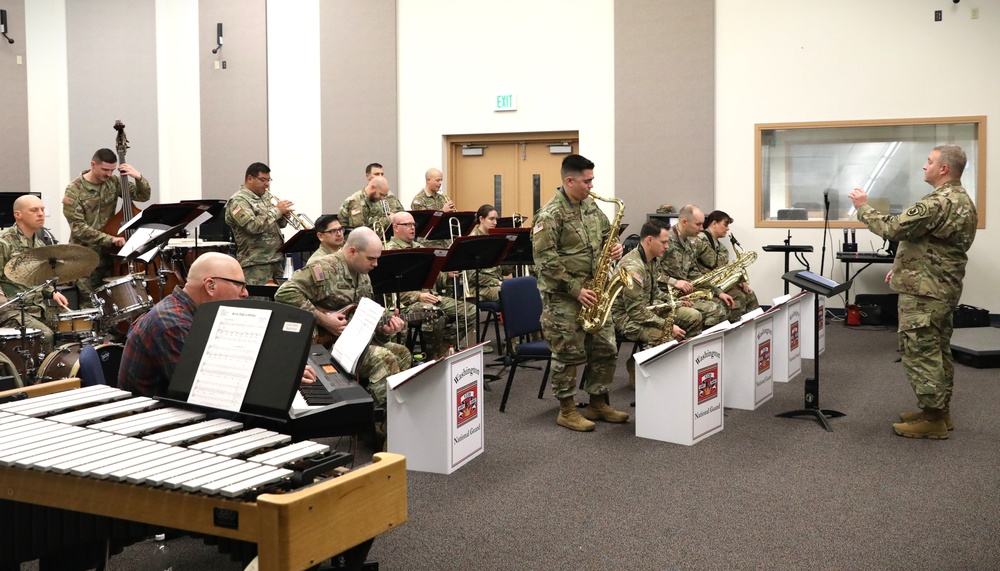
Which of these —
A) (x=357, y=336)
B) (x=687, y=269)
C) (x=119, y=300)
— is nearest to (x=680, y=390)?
(x=357, y=336)

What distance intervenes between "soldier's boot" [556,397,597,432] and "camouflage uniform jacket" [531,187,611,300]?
768mm

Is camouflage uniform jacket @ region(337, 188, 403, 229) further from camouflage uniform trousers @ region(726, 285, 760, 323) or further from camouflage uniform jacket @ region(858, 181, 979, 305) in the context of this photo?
camouflage uniform jacket @ region(858, 181, 979, 305)

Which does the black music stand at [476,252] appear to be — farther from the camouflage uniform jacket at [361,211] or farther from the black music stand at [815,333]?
the camouflage uniform jacket at [361,211]

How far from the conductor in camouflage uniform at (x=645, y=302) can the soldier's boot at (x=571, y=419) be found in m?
0.97

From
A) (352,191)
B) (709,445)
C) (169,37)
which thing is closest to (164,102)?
(169,37)

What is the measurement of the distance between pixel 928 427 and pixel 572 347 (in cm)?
235

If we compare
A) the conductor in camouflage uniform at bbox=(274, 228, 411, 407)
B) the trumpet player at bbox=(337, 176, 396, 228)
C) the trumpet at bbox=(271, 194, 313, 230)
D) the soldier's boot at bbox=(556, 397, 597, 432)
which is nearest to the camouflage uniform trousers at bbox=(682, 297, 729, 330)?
the soldier's boot at bbox=(556, 397, 597, 432)

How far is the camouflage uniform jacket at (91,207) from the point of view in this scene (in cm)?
801

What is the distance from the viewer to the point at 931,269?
5.49m

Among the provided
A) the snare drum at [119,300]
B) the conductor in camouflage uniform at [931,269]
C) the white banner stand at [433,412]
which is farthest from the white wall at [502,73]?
the white banner stand at [433,412]

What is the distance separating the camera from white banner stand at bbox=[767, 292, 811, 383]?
7277mm

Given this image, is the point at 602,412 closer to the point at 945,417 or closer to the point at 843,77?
the point at 945,417

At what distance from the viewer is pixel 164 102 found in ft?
44.1

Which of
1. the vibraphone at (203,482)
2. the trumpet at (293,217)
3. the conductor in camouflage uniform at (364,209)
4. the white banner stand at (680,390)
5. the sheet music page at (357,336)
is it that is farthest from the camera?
the conductor in camouflage uniform at (364,209)
